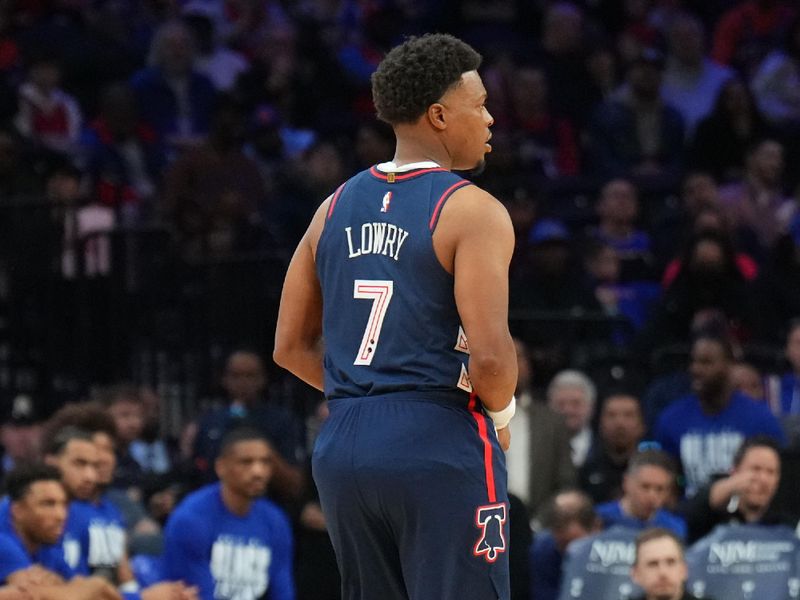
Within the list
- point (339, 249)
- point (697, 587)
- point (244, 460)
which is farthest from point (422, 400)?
point (244, 460)

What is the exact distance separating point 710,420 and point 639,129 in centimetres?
435

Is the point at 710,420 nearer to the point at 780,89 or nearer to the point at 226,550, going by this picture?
the point at 226,550

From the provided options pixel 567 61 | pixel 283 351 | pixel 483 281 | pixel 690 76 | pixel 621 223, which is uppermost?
pixel 567 61

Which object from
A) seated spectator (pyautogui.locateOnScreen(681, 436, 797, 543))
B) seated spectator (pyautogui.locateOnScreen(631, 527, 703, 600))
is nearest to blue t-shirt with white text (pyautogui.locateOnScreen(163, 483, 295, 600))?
seated spectator (pyautogui.locateOnScreen(631, 527, 703, 600))

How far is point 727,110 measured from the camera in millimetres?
13820

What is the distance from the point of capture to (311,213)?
504 inches

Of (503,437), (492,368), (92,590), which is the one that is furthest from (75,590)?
(492,368)

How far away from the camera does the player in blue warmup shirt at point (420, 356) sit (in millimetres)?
4121

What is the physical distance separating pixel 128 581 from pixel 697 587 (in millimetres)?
2735

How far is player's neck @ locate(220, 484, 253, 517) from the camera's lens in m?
9.41

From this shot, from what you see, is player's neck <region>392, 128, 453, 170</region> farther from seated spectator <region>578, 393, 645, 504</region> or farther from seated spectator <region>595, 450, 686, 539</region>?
seated spectator <region>578, 393, 645, 504</region>

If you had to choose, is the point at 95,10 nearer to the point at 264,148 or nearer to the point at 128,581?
the point at 264,148

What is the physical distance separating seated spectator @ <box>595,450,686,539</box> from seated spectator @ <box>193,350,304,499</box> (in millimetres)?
1885

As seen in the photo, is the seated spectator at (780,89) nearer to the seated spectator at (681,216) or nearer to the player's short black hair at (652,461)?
the seated spectator at (681,216)
